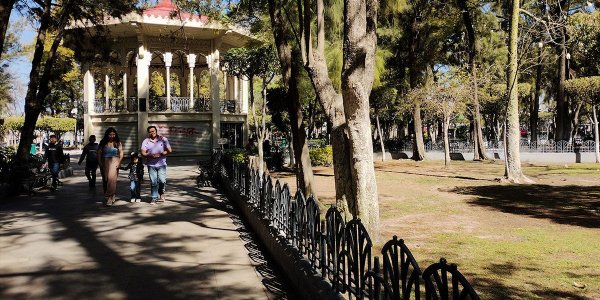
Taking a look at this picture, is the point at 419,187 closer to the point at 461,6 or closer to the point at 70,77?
the point at 461,6

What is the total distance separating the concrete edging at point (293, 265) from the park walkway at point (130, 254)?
0.16m

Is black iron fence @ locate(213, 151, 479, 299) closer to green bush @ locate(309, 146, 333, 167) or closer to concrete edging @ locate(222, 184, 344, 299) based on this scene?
concrete edging @ locate(222, 184, 344, 299)

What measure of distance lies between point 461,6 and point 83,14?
16.4 metres

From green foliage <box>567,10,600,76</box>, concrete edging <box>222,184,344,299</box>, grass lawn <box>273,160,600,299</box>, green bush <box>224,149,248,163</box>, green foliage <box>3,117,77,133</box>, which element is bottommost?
grass lawn <box>273,160,600,299</box>

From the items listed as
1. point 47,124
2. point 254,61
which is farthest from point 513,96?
point 47,124

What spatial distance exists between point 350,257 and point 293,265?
57.3 inches

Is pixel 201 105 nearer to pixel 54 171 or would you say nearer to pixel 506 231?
pixel 54 171

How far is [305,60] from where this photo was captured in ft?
25.7

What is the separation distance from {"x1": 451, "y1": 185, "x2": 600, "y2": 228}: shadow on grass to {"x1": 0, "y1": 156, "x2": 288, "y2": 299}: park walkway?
233 inches

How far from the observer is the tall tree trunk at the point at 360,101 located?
240 inches

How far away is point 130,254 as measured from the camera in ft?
20.3

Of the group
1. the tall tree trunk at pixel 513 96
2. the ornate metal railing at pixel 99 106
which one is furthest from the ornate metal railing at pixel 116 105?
the tall tree trunk at pixel 513 96

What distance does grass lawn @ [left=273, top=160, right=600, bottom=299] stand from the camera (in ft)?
16.5

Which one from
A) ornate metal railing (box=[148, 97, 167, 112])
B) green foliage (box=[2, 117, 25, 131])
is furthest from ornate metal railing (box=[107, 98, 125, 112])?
green foliage (box=[2, 117, 25, 131])
